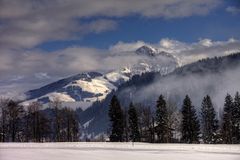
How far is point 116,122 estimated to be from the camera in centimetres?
9244

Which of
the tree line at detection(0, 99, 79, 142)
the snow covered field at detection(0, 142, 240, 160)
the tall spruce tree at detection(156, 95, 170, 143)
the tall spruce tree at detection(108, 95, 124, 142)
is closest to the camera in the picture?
the snow covered field at detection(0, 142, 240, 160)

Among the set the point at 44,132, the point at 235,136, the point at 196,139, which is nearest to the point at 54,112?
the point at 44,132

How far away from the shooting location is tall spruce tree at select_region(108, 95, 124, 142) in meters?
91.8

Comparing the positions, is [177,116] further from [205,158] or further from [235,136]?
[205,158]

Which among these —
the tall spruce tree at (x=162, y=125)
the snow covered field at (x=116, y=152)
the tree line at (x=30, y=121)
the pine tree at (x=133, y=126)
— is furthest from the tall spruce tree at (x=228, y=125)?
the tree line at (x=30, y=121)

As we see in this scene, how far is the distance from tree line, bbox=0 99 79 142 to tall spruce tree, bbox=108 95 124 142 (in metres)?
13.1

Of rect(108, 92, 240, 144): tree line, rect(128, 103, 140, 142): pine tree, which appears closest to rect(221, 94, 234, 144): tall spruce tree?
rect(108, 92, 240, 144): tree line

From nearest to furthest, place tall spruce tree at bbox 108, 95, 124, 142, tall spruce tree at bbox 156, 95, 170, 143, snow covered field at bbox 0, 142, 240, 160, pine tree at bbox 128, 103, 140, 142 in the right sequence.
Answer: snow covered field at bbox 0, 142, 240, 160 → tall spruce tree at bbox 108, 95, 124, 142 → tall spruce tree at bbox 156, 95, 170, 143 → pine tree at bbox 128, 103, 140, 142

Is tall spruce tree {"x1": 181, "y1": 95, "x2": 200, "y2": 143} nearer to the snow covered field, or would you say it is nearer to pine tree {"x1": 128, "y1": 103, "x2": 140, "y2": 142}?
pine tree {"x1": 128, "y1": 103, "x2": 140, "y2": 142}

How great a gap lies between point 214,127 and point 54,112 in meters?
36.1

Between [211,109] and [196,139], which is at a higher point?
[211,109]

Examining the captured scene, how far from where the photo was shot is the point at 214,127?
99.4 metres

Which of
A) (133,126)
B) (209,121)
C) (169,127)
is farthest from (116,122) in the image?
(209,121)

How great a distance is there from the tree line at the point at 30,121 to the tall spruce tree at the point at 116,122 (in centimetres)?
1308
